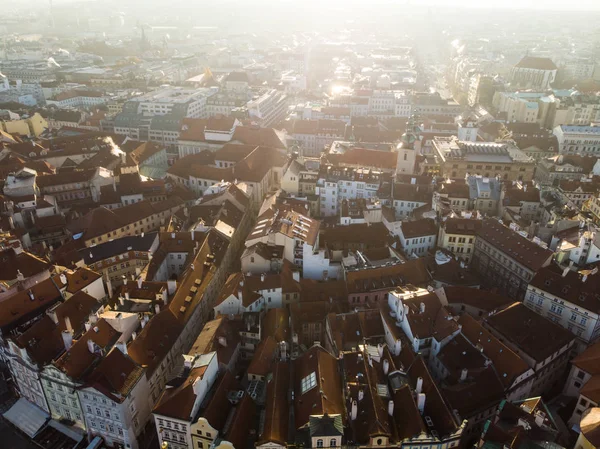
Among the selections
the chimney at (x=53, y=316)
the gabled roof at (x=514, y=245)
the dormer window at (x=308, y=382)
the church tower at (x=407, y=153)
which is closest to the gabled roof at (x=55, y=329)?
the chimney at (x=53, y=316)

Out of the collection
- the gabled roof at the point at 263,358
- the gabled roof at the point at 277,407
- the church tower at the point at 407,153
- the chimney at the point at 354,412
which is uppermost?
the church tower at the point at 407,153

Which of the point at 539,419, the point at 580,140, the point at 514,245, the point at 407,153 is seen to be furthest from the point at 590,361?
the point at 580,140

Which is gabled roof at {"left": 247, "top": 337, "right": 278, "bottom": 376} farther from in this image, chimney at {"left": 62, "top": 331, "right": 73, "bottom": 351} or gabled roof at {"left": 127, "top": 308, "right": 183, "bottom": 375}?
chimney at {"left": 62, "top": 331, "right": 73, "bottom": 351}

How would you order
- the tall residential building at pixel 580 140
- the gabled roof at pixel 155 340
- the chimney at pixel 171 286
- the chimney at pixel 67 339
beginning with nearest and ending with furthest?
the chimney at pixel 67 339 < the gabled roof at pixel 155 340 < the chimney at pixel 171 286 < the tall residential building at pixel 580 140

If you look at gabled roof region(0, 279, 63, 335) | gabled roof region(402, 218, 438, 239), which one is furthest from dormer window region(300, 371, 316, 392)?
gabled roof region(402, 218, 438, 239)

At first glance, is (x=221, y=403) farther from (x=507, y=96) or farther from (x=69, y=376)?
(x=507, y=96)

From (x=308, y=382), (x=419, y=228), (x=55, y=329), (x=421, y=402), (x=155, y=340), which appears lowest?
(x=155, y=340)

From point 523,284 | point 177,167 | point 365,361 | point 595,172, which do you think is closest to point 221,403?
point 365,361

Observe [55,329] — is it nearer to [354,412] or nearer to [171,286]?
[171,286]

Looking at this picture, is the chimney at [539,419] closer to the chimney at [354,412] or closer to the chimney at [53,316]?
the chimney at [354,412]
